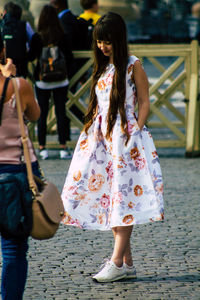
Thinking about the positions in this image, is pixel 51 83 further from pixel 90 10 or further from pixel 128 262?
pixel 128 262

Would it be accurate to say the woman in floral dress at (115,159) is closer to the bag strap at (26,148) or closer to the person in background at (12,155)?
the person in background at (12,155)

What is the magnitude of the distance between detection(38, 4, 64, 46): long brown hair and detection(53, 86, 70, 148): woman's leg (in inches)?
24.2

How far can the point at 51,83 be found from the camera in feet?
29.5

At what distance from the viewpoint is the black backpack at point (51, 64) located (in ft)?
28.9

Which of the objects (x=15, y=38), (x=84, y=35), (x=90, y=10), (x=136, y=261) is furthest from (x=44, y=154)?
(x=136, y=261)

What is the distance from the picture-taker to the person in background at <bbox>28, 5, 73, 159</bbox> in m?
8.83

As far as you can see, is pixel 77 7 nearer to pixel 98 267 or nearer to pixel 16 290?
pixel 98 267

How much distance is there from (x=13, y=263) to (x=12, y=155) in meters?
0.53

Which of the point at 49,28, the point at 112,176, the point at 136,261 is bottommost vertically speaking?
the point at 136,261

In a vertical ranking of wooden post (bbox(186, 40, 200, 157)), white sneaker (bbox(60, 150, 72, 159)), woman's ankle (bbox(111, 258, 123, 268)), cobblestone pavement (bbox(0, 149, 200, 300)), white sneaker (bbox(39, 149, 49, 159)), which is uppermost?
woman's ankle (bbox(111, 258, 123, 268))

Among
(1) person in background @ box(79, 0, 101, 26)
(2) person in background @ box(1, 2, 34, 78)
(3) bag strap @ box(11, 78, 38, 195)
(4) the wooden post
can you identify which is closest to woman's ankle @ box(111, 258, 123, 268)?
(3) bag strap @ box(11, 78, 38, 195)

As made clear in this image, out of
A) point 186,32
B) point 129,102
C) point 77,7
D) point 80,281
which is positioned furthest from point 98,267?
point 186,32

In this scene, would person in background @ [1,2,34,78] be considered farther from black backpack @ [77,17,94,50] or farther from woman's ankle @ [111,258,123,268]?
woman's ankle @ [111,258,123,268]

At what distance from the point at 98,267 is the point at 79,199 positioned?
1.68ft
